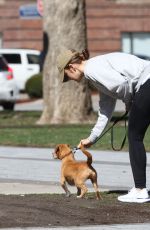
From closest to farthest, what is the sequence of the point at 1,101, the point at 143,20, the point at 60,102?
the point at 60,102 → the point at 1,101 → the point at 143,20

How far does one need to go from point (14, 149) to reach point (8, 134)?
233 centimetres

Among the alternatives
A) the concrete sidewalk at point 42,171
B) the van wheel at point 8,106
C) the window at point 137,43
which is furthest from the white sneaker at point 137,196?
the window at point 137,43

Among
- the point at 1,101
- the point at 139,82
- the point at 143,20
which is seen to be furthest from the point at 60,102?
the point at 143,20

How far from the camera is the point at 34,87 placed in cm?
3453

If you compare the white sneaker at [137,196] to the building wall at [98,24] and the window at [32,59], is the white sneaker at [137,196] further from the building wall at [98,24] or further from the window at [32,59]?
the building wall at [98,24]

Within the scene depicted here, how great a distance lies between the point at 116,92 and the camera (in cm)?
887

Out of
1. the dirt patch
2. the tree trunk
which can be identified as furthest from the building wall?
the dirt patch

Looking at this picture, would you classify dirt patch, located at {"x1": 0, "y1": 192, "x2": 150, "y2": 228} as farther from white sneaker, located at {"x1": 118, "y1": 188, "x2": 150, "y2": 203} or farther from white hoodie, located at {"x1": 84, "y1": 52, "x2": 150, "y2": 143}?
white hoodie, located at {"x1": 84, "y1": 52, "x2": 150, "y2": 143}

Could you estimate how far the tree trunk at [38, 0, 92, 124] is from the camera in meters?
20.2

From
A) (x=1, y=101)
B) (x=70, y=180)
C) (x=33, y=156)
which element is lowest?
(x=1, y=101)

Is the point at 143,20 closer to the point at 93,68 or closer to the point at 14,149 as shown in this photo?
the point at 14,149

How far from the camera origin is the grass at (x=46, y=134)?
15848 millimetres

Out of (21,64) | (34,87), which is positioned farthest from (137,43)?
(34,87)

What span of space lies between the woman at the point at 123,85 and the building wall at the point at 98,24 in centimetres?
3494
